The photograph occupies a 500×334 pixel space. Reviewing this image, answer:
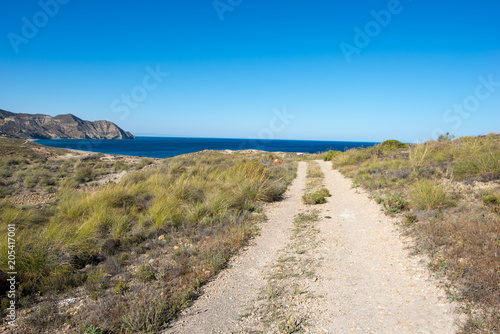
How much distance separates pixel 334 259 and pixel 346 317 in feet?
5.48

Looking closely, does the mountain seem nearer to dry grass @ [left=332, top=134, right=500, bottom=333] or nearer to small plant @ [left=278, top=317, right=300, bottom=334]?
small plant @ [left=278, top=317, right=300, bottom=334]

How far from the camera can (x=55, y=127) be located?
12800 centimetres

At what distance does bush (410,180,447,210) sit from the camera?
244 inches

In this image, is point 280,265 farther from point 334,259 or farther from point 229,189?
point 229,189

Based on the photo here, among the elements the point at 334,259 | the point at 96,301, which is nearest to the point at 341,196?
the point at 334,259

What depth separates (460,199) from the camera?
6.42 m

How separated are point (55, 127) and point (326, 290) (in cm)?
16653

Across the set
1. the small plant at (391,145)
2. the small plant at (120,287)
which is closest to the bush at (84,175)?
the small plant at (120,287)

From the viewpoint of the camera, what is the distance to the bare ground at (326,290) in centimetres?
296

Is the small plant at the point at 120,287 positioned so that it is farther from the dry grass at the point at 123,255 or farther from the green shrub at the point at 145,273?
the green shrub at the point at 145,273

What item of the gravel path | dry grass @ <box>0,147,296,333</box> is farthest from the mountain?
the gravel path

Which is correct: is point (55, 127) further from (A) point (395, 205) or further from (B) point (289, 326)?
(B) point (289, 326)

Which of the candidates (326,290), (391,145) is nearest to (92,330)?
(326,290)

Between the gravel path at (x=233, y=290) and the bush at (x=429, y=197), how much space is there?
12.2ft
